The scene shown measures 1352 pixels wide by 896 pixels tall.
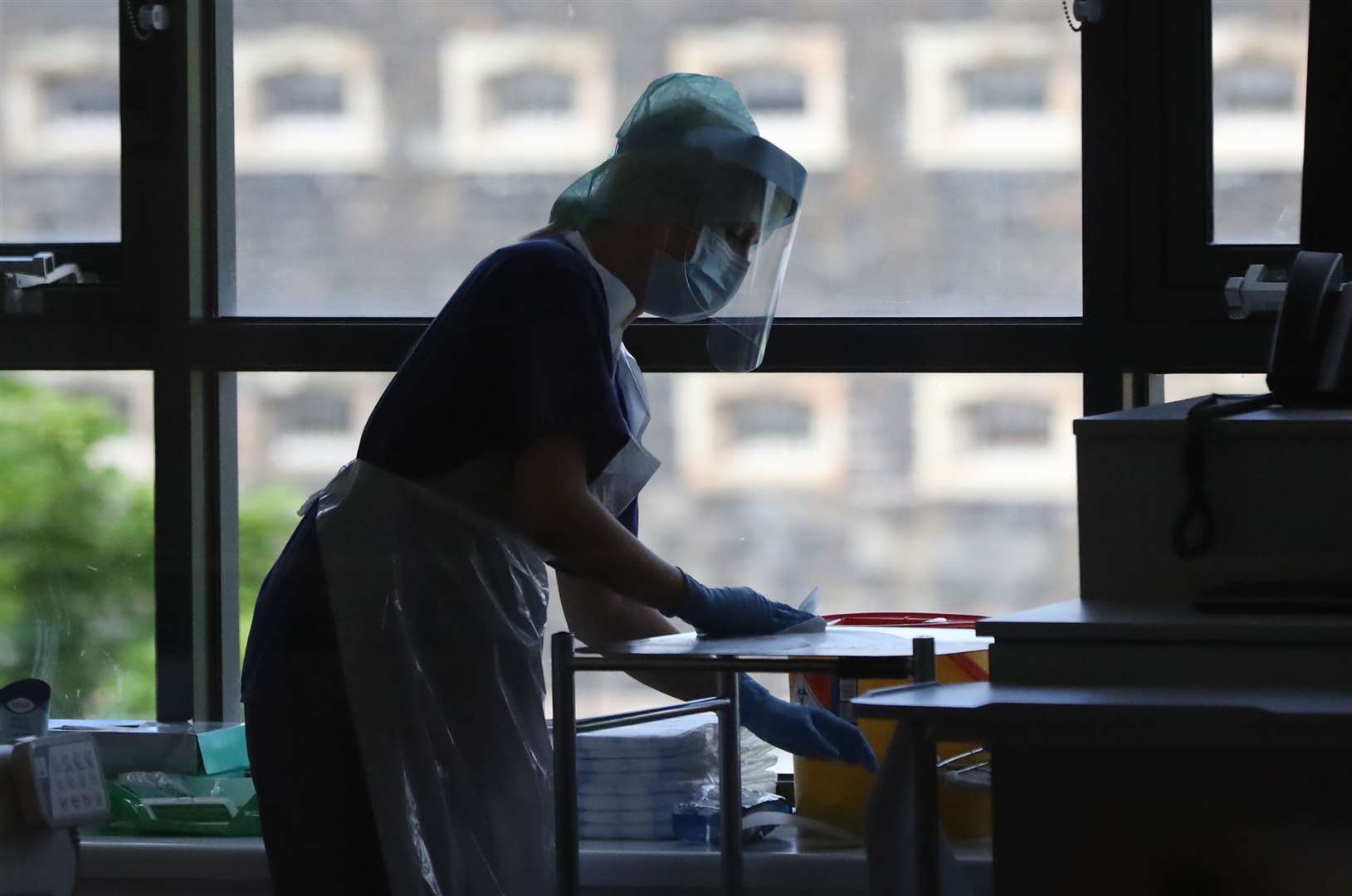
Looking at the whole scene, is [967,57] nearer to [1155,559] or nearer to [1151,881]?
[1155,559]

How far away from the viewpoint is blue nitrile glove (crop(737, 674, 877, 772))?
1.52 metres

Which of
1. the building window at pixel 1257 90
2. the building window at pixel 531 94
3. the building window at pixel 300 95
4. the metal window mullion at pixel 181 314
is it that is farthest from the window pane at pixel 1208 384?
the metal window mullion at pixel 181 314

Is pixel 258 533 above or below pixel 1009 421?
below

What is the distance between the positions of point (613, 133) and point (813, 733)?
96cm

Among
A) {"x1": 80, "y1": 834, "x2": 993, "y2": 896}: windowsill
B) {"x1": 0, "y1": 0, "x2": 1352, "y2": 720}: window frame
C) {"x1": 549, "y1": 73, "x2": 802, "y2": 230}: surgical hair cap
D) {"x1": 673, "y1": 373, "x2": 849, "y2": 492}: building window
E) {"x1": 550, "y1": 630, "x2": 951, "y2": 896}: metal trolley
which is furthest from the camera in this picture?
{"x1": 673, "y1": 373, "x2": 849, "y2": 492}: building window

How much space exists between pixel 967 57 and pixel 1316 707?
128 cm

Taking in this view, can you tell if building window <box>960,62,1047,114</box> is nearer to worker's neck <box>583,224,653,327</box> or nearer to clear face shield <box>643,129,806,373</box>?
clear face shield <box>643,129,806,373</box>

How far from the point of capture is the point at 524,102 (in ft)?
6.88

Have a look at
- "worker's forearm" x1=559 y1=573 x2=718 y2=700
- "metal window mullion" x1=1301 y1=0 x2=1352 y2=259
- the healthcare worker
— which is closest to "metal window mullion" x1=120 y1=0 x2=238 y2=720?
the healthcare worker

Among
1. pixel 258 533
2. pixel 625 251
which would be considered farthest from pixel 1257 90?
pixel 258 533

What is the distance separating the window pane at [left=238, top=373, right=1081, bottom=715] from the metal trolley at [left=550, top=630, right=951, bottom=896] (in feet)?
1.58

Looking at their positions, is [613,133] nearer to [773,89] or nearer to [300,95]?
[773,89]

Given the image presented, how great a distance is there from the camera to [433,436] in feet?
5.08

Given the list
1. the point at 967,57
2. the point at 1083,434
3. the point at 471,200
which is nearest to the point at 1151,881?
the point at 1083,434
